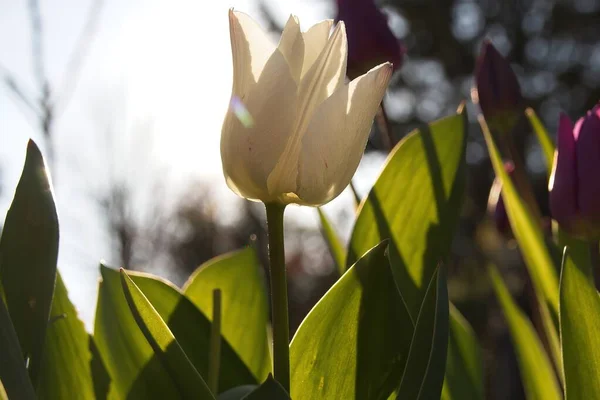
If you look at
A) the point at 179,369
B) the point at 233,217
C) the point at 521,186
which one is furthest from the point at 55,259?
the point at 233,217

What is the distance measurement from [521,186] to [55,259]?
16.2 inches

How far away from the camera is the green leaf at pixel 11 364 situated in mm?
307

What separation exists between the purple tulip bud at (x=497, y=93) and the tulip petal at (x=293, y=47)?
33 cm

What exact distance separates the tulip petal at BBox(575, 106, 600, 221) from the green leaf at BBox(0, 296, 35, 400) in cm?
35

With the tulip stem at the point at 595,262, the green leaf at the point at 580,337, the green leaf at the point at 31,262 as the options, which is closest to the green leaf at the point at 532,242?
the tulip stem at the point at 595,262

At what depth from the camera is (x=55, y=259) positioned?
1.15 ft

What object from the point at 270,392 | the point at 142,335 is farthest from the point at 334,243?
the point at 270,392

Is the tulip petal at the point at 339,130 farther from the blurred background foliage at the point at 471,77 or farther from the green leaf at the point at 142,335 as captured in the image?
the blurred background foliage at the point at 471,77

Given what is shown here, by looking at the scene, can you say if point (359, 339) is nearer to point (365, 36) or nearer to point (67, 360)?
point (67, 360)

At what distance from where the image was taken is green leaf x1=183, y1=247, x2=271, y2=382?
51 cm

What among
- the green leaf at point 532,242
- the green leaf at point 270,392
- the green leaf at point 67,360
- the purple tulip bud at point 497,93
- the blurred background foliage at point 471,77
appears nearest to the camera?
the green leaf at point 270,392

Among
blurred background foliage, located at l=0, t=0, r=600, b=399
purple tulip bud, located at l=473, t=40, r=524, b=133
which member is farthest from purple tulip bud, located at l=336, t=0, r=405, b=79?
blurred background foliage, located at l=0, t=0, r=600, b=399

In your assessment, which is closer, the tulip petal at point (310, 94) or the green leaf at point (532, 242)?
the tulip petal at point (310, 94)

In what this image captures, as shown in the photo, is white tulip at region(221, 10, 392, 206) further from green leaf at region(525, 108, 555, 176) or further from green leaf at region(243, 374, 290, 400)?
green leaf at region(525, 108, 555, 176)
